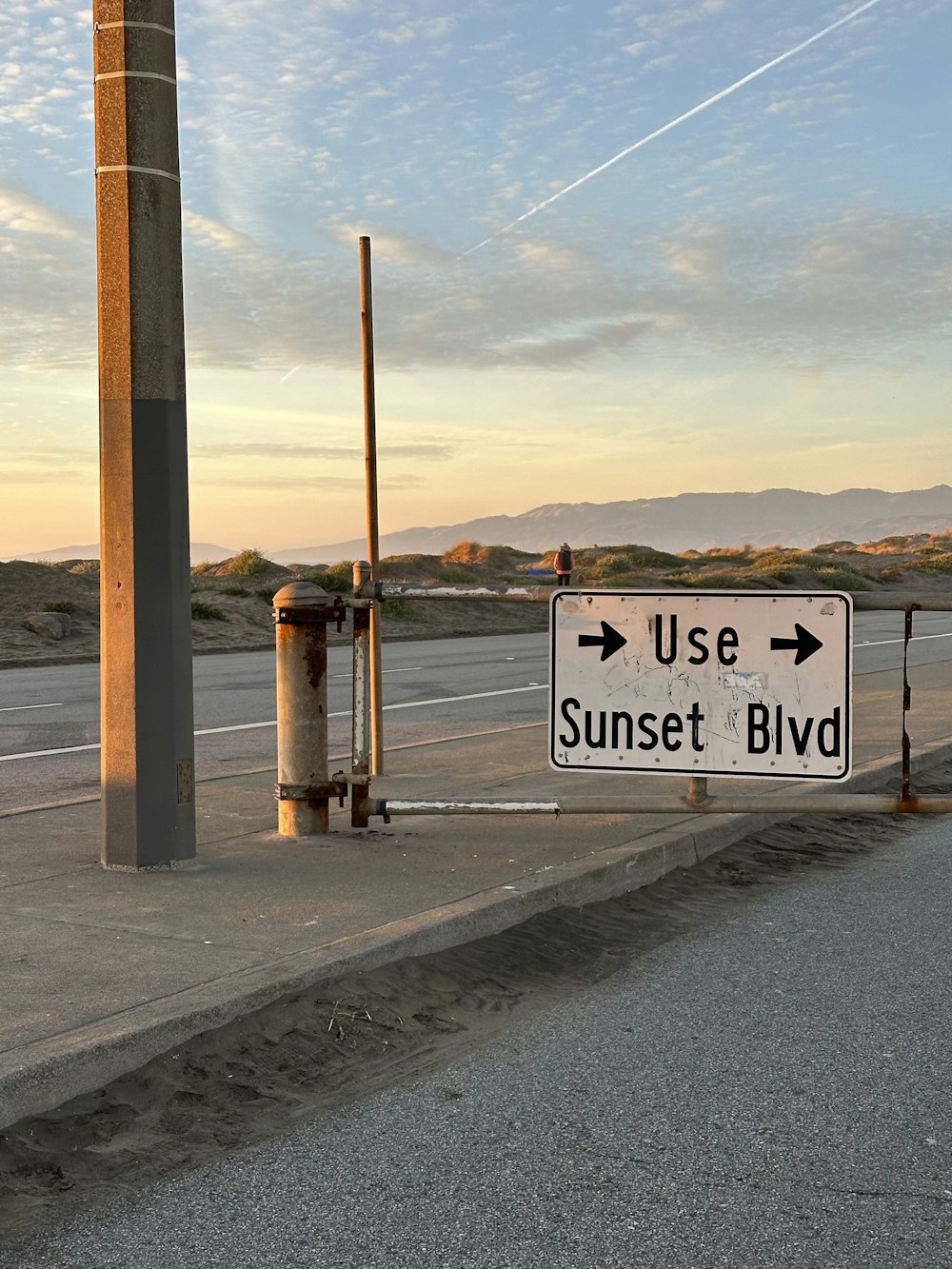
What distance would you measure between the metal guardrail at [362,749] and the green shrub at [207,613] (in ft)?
79.6

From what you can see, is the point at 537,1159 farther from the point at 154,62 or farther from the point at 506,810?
the point at 154,62

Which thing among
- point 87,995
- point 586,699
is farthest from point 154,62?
point 87,995

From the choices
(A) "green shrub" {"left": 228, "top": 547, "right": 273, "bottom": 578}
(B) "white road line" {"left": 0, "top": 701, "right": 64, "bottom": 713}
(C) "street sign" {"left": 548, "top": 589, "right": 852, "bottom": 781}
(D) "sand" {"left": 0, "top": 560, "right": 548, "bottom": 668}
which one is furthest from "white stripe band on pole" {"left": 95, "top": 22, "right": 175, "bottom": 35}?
(A) "green shrub" {"left": 228, "top": 547, "right": 273, "bottom": 578}

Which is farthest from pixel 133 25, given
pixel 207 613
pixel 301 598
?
pixel 207 613

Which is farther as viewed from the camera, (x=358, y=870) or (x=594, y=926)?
(x=358, y=870)

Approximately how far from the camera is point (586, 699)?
6.79m

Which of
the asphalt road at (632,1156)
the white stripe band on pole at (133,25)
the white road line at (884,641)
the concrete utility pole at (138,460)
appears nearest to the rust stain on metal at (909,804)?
the asphalt road at (632,1156)

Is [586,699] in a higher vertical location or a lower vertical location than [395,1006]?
higher

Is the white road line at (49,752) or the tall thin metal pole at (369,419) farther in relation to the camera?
the white road line at (49,752)

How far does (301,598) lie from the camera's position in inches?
281

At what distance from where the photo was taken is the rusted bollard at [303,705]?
7.12 m

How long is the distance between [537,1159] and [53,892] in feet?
10.1

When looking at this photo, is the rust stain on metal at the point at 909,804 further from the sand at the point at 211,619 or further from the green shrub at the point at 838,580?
the green shrub at the point at 838,580

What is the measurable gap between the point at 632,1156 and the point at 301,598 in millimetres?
3956
